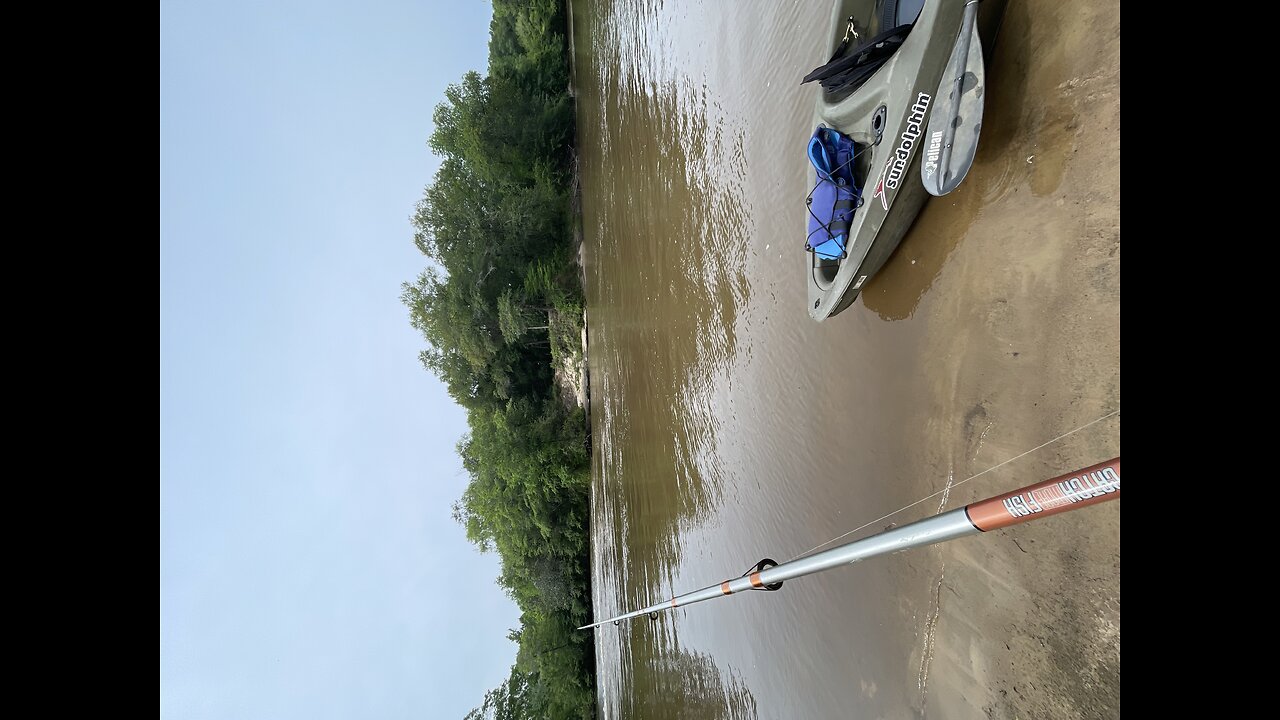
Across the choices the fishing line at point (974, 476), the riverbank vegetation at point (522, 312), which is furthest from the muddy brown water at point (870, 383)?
the riverbank vegetation at point (522, 312)

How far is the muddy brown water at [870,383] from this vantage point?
354 cm

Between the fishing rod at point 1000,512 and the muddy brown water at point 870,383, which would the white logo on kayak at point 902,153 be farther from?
the fishing rod at point 1000,512

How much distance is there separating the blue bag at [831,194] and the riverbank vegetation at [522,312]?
11.6 meters

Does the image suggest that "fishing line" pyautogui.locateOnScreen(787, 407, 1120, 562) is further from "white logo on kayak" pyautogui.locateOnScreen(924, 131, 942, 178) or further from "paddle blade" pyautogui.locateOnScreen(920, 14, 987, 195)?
"white logo on kayak" pyautogui.locateOnScreen(924, 131, 942, 178)

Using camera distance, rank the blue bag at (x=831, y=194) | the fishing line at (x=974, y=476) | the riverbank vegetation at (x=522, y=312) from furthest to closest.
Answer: the riverbank vegetation at (x=522, y=312) → the blue bag at (x=831, y=194) → the fishing line at (x=974, y=476)

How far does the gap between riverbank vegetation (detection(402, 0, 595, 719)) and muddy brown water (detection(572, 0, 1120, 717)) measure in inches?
220

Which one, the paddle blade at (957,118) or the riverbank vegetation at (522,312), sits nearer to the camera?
the paddle blade at (957,118)

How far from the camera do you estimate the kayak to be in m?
3.96

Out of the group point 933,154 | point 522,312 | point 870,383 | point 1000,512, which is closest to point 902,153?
point 933,154

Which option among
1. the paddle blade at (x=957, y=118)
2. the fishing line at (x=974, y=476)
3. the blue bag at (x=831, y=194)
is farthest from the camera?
the blue bag at (x=831, y=194)
